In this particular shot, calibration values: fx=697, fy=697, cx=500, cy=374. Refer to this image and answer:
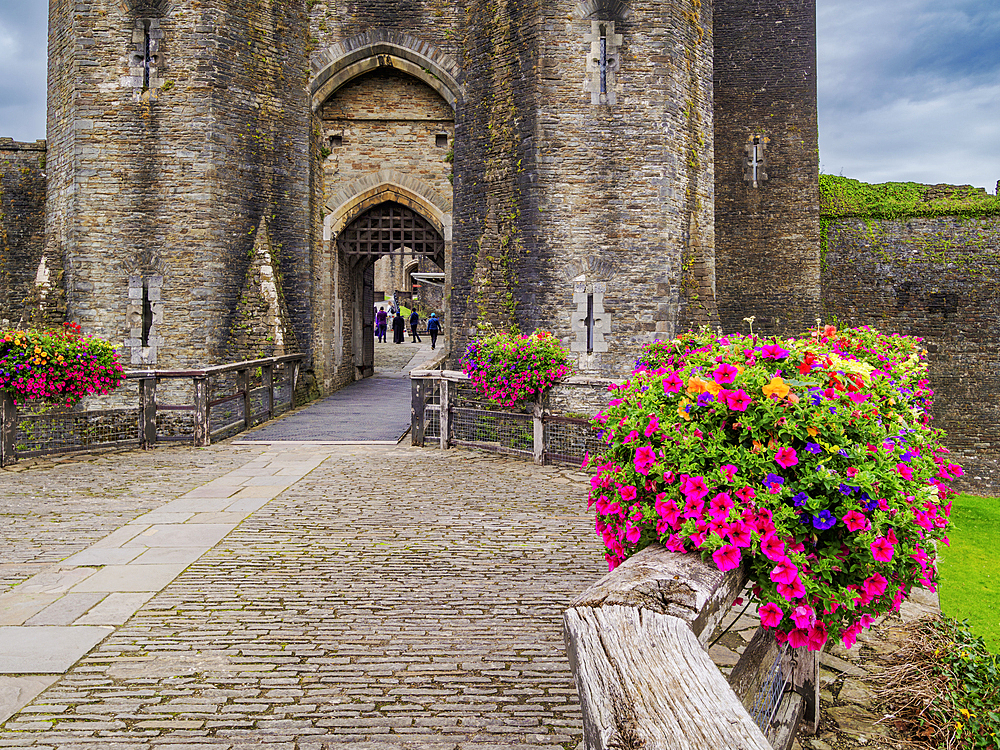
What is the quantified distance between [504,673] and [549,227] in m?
10.5

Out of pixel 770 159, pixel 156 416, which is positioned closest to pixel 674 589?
pixel 156 416

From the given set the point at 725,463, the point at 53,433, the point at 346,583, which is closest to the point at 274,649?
the point at 346,583

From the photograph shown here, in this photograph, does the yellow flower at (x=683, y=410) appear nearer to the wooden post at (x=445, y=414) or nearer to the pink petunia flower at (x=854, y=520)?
the pink petunia flower at (x=854, y=520)

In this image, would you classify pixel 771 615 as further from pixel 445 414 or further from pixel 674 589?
pixel 445 414

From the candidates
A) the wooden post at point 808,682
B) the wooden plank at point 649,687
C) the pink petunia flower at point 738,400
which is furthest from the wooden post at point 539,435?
the wooden plank at point 649,687

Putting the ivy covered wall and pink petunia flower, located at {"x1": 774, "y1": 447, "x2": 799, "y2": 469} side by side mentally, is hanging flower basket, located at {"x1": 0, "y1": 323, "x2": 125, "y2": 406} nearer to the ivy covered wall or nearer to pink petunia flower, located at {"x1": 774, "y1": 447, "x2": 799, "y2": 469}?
pink petunia flower, located at {"x1": 774, "y1": 447, "x2": 799, "y2": 469}

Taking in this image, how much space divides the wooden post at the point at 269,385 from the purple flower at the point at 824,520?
10793 mm

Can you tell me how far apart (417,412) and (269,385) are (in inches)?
140

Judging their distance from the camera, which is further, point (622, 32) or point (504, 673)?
point (622, 32)

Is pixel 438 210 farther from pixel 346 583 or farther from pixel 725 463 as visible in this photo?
pixel 725 463

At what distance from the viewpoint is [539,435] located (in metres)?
8.53

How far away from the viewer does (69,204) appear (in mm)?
13156

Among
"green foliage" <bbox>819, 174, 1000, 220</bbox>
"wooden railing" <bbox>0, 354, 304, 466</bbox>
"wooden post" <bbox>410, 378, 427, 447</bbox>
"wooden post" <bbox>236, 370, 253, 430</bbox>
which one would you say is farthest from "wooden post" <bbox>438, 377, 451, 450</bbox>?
"green foliage" <bbox>819, 174, 1000, 220</bbox>

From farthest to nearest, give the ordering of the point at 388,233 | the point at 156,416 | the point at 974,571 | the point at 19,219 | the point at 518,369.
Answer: the point at 388,233, the point at 19,219, the point at 156,416, the point at 974,571, the point at 518,369
